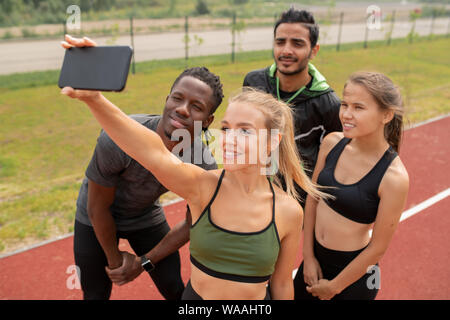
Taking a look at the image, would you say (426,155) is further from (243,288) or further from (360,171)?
(243,288)

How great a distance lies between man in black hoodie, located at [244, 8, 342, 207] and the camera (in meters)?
3.52

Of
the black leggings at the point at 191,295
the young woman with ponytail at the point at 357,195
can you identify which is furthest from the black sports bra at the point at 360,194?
the black leggings at the point at 191,295

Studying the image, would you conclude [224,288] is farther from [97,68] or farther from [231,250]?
[97,68]

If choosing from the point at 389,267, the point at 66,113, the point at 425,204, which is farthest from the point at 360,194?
the point at 66,113

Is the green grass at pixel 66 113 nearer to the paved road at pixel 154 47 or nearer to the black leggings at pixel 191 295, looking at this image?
the paved road at pixel 154 47

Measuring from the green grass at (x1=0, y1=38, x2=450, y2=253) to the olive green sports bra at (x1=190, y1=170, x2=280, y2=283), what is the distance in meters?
2.86

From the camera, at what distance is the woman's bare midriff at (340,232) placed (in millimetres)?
2828

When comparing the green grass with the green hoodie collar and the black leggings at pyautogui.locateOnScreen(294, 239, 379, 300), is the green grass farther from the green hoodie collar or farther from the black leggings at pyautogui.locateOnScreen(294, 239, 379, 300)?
the black leggings at pyautogui.locateOnScreen(294, 239, 379, 300)

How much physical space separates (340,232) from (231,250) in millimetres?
1078

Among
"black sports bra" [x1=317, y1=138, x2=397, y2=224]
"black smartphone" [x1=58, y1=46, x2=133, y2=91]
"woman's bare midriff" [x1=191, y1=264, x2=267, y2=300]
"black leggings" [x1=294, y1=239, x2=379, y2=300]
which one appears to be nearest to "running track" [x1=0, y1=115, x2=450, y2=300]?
"black leggings" [x1=294, y1=239, x2=379, y2=300]

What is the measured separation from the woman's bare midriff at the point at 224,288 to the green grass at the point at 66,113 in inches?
116

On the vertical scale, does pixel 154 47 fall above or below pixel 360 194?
below

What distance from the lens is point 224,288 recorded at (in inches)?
85.5
